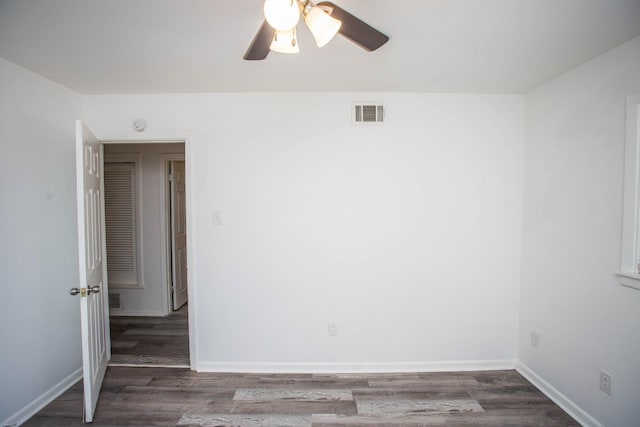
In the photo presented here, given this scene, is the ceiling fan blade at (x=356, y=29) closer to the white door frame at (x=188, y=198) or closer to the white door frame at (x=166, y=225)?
the white door frame at (x=188, y=198)

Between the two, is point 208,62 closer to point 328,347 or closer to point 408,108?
point 408,108

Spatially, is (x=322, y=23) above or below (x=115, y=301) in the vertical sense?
above

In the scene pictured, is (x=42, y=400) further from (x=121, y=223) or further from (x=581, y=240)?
(x=581, y=240)

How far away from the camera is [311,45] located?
1.71 metres

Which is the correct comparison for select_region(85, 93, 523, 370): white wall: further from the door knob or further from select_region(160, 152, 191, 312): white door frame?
select_region(160, 152, 191, 312): white door frame

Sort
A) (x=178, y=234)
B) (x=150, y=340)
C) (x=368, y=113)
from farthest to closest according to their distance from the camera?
(x=178, y=234) < (x=150, y=340) < (x=368, y=113)

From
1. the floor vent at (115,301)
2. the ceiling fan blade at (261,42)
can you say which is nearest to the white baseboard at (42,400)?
the floor vent at (115,301)

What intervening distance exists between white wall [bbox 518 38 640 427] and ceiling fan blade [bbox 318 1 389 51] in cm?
165

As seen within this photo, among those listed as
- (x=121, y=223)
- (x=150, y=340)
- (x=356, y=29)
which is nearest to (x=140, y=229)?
(x=121, y=223)

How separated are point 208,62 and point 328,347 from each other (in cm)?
245

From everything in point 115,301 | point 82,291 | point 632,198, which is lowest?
point 115,301

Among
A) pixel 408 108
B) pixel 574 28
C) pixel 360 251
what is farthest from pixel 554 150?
pixel 360 251

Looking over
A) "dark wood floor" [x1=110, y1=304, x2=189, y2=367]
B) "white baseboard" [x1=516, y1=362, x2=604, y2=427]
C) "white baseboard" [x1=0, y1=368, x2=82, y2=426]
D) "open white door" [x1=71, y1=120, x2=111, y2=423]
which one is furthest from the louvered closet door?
"white baseboard" [x1=516, y1=362, x2=604, y2=427]

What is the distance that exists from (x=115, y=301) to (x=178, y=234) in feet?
3.83
